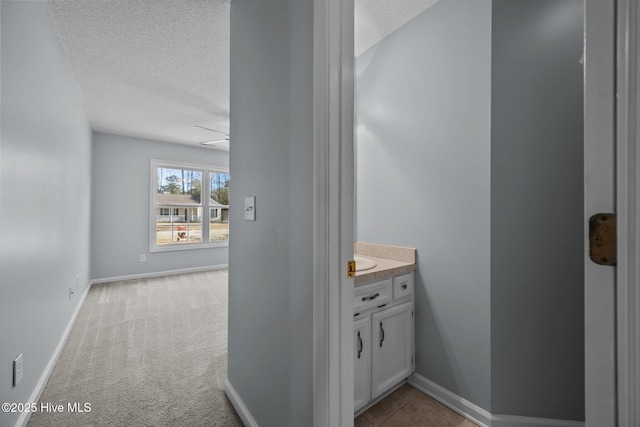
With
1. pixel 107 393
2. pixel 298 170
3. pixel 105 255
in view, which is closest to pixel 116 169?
pixel 105 255

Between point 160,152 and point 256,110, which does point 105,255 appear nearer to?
point 160,152

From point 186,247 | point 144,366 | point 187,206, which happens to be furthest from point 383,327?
point 187,206

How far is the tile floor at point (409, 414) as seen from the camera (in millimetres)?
1673

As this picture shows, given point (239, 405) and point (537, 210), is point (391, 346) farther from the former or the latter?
point (537, 210)

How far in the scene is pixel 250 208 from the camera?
5.03ft

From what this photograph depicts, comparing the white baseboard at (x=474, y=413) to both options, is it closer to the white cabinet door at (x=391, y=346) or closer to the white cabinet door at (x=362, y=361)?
the white cabinet door at (x=391, y=346)

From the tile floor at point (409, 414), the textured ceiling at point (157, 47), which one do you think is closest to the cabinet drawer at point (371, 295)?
the tile floor at point (409, 414)

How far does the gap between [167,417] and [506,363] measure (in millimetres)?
1957

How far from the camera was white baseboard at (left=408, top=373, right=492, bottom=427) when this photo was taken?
1649mm

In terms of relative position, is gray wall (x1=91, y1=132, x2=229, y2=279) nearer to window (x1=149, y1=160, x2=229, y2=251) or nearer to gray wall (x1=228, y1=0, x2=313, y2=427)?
window (x1=149, y1=160, x2=229, y2=251)

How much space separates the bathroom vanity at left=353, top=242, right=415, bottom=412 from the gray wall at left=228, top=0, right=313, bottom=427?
0.50 meters

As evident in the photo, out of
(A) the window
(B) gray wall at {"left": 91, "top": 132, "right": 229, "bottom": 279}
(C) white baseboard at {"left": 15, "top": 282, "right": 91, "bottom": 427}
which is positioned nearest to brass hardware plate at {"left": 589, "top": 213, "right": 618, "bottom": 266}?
(C) white baseboard at {"left": 15, "top": 282, "right": 91, "bottom": 427}

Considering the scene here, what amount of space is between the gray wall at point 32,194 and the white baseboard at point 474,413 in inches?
89.5

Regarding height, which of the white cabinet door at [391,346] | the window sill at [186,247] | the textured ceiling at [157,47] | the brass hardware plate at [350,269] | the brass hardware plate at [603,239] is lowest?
the white cabinet door at [391,346]
